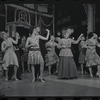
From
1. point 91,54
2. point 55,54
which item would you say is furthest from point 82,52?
point 55,54

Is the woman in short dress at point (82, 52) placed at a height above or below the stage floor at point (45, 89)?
above

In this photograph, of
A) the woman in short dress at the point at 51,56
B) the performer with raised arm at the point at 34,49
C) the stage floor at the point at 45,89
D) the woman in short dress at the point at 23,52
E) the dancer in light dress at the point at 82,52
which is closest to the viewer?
the stage floor at the point at 45,89

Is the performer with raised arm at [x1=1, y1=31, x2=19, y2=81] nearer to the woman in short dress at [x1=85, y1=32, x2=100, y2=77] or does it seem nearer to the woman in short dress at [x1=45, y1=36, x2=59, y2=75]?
the woman in short dress at [x1=45, y1=36, x2=59, y2=75]

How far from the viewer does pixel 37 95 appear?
4.39 metres

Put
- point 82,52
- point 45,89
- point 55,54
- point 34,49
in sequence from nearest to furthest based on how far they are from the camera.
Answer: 1. point 45,89
2. point 34,49
3. point 82,52
4. point 55,54

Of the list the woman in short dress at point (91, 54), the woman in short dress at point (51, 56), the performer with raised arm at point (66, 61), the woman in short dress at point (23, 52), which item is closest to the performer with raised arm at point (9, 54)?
the woman in short dress at point (23, 52)

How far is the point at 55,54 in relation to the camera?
22.1ft

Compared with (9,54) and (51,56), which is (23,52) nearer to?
(9,54)

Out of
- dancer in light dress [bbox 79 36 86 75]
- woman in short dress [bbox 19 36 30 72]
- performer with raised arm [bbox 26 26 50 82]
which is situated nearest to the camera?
performer with raised arm [bbox 26 26 50 82]

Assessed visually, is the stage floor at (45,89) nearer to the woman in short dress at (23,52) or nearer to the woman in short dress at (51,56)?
the woman in short dress at (23,52)

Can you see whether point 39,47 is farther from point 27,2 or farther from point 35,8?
point 27,2

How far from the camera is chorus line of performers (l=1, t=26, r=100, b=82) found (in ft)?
18.5

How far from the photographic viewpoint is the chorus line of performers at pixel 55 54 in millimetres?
5652

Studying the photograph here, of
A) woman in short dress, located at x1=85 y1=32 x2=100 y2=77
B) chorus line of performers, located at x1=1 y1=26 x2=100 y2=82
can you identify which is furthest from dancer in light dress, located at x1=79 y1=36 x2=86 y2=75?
woman in short dress, located at x1=85 y1=32 x2=100 y2=77
